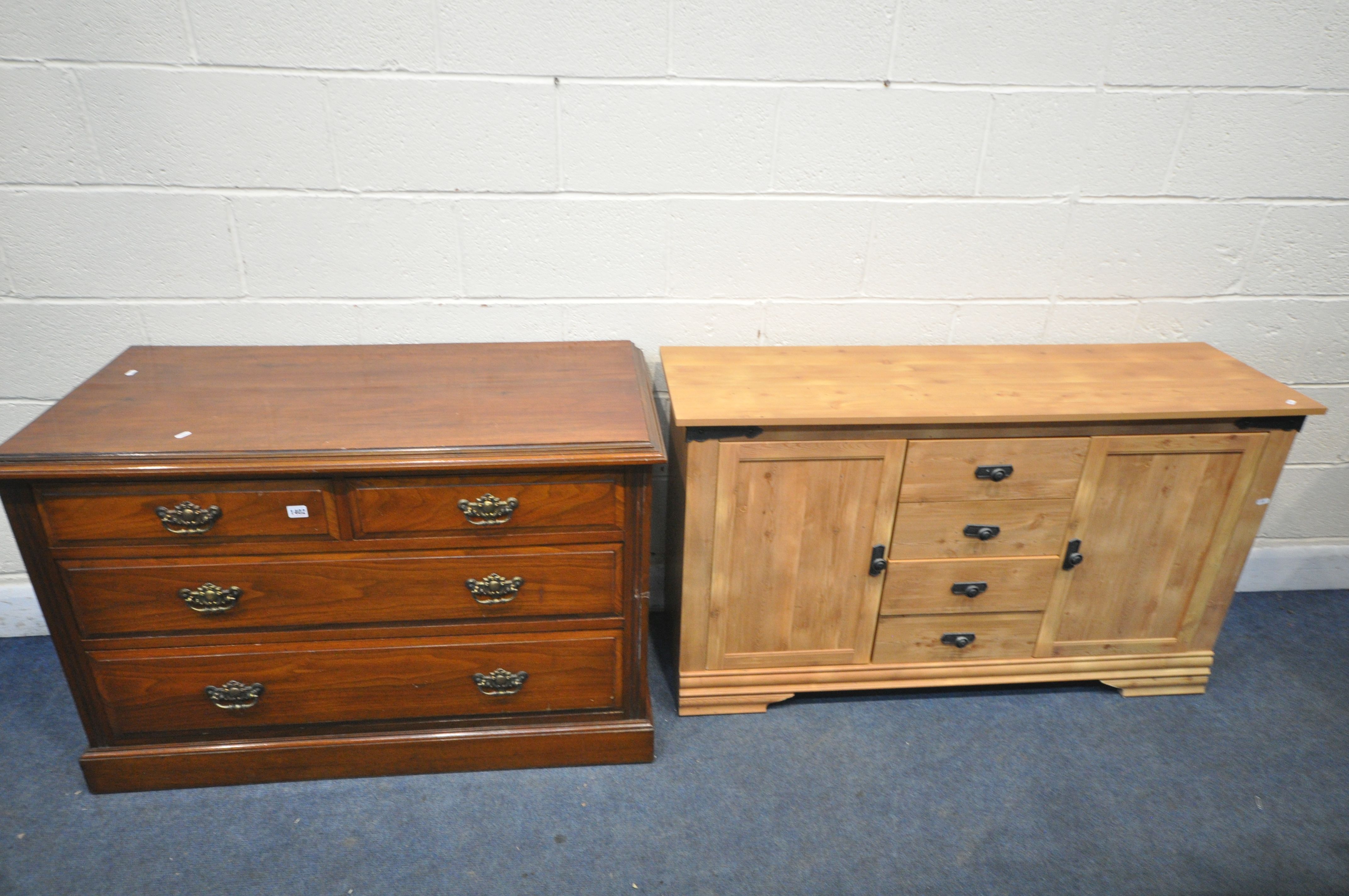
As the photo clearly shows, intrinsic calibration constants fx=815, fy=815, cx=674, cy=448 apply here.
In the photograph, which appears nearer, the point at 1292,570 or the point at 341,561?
the point at 341,561

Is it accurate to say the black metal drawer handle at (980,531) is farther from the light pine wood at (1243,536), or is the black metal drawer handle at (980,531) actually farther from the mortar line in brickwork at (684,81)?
the mortar line in brickwork at (684,81)

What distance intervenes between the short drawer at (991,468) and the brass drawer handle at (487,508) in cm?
85

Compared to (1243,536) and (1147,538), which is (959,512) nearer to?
(1147,538)

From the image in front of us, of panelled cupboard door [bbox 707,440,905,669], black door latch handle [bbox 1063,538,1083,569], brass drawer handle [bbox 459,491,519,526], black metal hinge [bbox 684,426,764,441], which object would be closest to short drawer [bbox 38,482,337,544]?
brass drawer handle [bbox 459,491,519,526]

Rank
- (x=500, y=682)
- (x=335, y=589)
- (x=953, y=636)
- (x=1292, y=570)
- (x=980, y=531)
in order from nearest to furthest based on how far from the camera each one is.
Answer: (x=335, y=589), (x=500, y=682), (x=980, y=531), (x=953, y=636), (x=1292, y=570)

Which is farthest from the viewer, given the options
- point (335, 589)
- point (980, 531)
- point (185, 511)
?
point (980, 531)

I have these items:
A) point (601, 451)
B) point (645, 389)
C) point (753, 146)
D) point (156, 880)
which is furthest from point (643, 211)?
point (156, 880)

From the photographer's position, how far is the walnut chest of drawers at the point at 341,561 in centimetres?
151

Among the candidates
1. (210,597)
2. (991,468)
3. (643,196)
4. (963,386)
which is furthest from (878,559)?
(210,597)

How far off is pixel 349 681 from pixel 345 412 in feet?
1.86

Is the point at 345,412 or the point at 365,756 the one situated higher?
the point at 345,412

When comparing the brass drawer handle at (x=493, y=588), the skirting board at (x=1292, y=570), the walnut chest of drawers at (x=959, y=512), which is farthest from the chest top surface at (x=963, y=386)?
the skirting board at (x=1292, y=570)

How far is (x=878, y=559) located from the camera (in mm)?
1867

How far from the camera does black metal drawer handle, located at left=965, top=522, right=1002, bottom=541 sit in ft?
6.08
